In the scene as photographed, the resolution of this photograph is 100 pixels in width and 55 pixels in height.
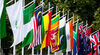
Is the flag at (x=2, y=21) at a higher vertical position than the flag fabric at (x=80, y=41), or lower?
higher

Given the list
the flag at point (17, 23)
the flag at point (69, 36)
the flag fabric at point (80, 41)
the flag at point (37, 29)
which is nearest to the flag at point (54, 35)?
the flag at point (69, 36)

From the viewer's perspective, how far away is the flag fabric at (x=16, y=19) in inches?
960

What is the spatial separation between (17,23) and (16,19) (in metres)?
0.40

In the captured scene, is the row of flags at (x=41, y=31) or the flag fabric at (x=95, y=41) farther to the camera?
the flag fabric at (x=95, y=41)

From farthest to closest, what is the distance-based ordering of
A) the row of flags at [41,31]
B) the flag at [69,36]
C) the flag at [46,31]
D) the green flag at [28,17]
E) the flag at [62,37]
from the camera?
the flag at [69,36], the flag at [62,37], the flag at [46,31], the green flag at [28,17], the row of flags at [41,31]

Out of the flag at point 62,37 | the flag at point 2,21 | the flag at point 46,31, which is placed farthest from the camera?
the flag at point 62,37

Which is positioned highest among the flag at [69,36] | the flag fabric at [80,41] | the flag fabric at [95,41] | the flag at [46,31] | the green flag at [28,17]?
the green flag at [28,17]

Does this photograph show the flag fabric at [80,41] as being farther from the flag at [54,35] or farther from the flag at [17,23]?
the flag at [17,23]

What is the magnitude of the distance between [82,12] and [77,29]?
12.5 metres

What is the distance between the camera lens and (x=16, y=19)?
24891 mm

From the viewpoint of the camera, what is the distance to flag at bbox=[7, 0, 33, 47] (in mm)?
24438

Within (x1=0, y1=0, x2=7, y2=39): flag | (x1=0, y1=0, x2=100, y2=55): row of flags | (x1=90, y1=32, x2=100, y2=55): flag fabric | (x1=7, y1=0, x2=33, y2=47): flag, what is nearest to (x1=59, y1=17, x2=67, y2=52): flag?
(x1=0, y1=0, x2=100, y2=55): row of flags

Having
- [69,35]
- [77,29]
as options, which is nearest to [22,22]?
[69,35]

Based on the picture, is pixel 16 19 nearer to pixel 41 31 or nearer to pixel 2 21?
pixel 2 21
